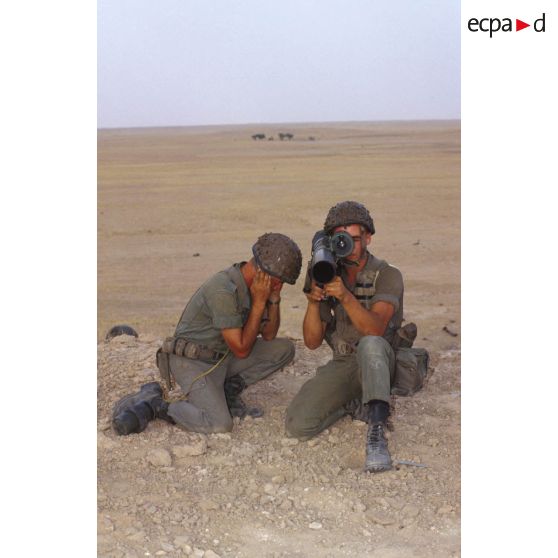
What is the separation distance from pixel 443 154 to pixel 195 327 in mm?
24032

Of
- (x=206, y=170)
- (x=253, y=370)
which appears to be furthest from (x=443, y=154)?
(x=253, y=370)

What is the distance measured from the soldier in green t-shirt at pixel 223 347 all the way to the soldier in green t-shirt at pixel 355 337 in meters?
0.24

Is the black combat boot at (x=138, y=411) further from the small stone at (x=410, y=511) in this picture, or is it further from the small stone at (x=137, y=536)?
the small stone at (x=410, y=511)

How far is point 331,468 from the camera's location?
4168 mm

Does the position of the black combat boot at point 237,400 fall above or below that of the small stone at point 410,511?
above

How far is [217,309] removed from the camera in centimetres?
450

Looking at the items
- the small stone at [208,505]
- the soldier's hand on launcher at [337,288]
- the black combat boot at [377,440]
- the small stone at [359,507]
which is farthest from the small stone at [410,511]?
the soldier's hand on launcher at [337,288]

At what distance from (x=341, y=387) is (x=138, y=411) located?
1108 millimetres

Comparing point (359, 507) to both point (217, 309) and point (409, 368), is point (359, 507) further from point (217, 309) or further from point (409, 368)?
point (217, 309)

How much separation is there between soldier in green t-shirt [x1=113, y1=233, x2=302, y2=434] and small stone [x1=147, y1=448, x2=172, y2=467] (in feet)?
1.18

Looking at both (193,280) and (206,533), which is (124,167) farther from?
(206,533)

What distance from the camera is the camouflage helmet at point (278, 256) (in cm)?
435

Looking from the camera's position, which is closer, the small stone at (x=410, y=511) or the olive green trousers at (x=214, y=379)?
the small stone at (x=410, y=511)

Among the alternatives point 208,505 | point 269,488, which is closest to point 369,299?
point 269,488
